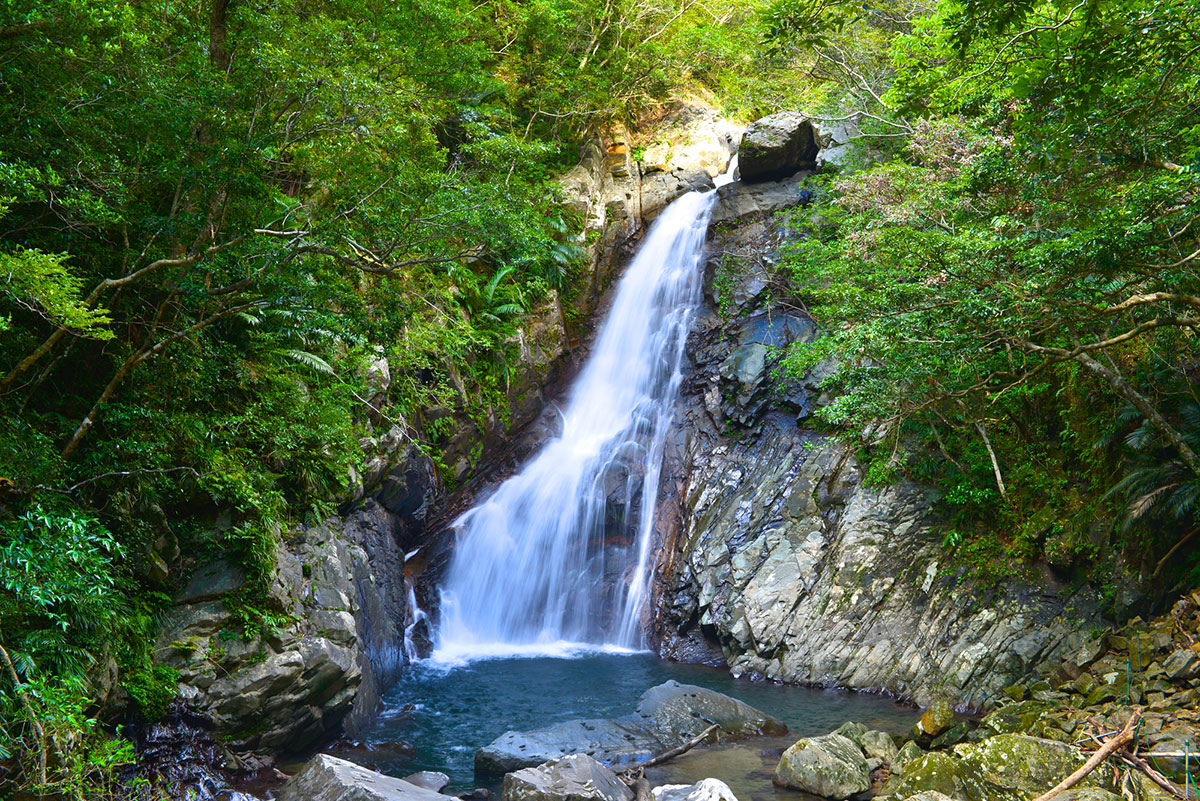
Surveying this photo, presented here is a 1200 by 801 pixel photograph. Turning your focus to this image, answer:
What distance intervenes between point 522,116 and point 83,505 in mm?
18107

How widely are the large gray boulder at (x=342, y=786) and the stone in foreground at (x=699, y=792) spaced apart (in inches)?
90.4

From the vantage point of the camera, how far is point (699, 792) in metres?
6.94

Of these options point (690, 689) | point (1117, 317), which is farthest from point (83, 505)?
point (1117, 317)

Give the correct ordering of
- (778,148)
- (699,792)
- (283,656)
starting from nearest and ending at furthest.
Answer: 1. (699,792)
2. (283,656)
3. (778,148)

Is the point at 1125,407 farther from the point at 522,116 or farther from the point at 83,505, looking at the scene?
the point at 522,116

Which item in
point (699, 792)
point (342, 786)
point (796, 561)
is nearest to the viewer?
point (342, 786)

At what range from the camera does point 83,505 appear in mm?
6660

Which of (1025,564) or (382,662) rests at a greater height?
(1025,564)

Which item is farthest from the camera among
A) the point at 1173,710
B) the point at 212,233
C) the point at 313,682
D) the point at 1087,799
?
the point at 313,682

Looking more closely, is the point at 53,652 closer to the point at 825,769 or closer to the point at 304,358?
the point at 304,358

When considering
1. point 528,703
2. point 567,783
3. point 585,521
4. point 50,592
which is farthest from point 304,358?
point 585,521

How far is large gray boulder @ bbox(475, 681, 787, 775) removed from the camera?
28.3 feet

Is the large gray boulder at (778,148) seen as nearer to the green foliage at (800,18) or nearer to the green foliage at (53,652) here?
the green foliage at (800,18)

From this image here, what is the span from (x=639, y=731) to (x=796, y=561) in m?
5.36
